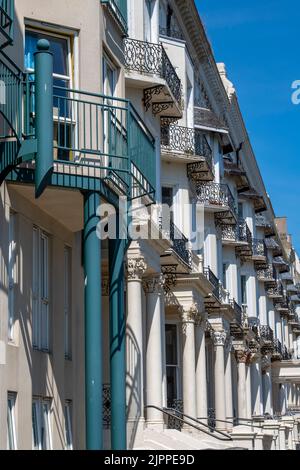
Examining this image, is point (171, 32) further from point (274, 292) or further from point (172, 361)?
point (274, 292)

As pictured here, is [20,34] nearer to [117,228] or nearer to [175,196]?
[117,228]

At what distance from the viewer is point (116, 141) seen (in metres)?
18.5

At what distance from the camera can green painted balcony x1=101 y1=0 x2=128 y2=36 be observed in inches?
794

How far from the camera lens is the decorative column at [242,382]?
52322mm

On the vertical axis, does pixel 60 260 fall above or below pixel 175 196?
below

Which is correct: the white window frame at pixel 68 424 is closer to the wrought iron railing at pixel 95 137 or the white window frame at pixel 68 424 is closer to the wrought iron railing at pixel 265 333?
the wrought iron railing at pixel 95 137

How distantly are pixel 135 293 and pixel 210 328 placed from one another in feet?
57.7

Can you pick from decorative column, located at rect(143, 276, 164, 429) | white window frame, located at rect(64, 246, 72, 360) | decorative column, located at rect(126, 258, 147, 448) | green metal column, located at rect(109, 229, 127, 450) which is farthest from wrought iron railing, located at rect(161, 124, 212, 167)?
green metal column, located at rect(109, 229, 127, 450)

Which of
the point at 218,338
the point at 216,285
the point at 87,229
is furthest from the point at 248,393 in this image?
the point at 87,229

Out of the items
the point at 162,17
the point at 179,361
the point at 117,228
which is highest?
the point at 162,17

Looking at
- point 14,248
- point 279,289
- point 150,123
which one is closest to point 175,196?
point 150,123

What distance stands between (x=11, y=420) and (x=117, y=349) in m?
2.38

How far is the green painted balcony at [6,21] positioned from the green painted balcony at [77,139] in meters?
0.33

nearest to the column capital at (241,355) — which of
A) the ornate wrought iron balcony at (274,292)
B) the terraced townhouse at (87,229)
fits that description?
the ornate wrought iron balcony at (274,292)
